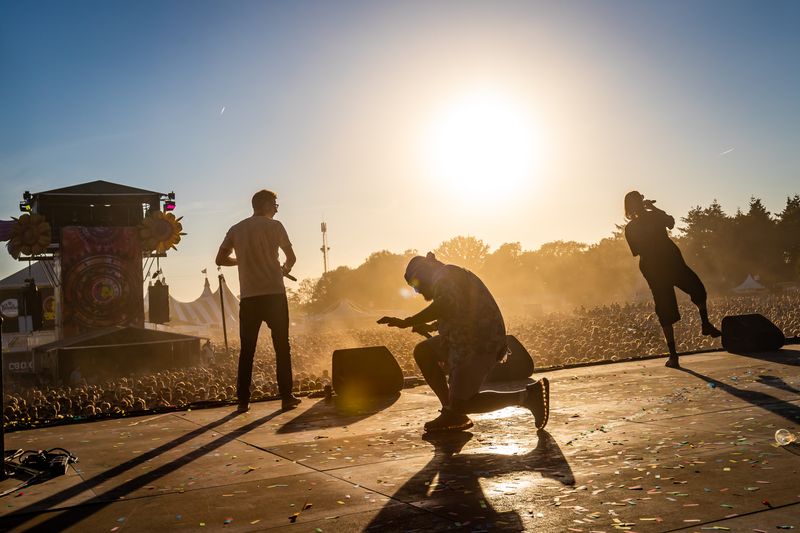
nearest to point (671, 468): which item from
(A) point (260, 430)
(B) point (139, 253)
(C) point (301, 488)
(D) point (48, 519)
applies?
(C) point (301, 488)

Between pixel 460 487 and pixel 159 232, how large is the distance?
125ft

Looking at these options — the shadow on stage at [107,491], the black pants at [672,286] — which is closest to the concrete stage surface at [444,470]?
the shadow on stage at [107,491]

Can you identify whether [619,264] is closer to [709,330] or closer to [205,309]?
[205,309]

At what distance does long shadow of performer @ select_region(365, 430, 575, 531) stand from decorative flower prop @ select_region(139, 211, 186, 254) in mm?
36610

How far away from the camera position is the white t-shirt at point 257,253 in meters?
7.85

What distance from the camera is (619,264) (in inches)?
3206

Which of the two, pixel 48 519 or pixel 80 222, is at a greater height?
pixel 80 222

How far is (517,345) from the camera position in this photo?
8883 mm

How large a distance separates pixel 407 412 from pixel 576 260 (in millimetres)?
81000

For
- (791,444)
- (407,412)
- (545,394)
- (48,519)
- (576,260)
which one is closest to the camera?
(48,519)

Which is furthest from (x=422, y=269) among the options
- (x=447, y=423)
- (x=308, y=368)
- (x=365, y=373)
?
(x=308, y=368)

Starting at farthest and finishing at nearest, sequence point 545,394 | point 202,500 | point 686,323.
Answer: point 686,323 < point 545,394 < point 202,500

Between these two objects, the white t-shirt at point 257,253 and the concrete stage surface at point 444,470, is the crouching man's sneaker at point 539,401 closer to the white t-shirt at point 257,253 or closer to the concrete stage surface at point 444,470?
the concrete stage surface at point 444,470

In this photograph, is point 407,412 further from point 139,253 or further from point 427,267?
point 139,253
